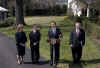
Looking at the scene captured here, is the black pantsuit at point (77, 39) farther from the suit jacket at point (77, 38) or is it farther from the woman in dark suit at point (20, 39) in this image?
the woman in dark suit at point (20, 39)

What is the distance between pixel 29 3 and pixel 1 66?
181 feet

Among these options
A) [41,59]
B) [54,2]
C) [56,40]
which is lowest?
[41,59]

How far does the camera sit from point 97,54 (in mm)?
11383

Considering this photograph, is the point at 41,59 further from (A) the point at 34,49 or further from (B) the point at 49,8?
(B) the point at 49,8

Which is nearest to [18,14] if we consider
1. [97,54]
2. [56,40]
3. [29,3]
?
[97,54]

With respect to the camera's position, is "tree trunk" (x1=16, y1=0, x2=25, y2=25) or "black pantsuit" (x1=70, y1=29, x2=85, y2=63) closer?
"black pantsuit" (x1=70, y1=29, x2=85, y2=63)

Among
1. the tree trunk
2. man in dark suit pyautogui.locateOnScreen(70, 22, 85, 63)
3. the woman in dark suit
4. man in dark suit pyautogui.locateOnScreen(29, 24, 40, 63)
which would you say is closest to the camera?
man in dark suit pyautogui.locateOnScreen(70, 22, 85, 63)

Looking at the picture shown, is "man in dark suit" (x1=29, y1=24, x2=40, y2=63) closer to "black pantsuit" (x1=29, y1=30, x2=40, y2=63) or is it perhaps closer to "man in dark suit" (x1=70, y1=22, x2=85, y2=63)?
"black pantsuit" (x1=29, y1=30, x2=40, y2=63)


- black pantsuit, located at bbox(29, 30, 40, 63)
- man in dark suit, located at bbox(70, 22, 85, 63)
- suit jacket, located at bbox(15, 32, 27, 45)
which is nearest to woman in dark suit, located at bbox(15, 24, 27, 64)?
suit jacket, located at bbox(15, 32, 27, 45)

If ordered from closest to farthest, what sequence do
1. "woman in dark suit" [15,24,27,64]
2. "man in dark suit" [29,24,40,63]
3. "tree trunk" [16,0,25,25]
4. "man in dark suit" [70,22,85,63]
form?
1. "man in dark suit" [70,22,85,63]
2. "woman in dark suit" [15,24,27,64]
3. "man in dark suit" [29,24,40,63]
4. "tree trunk" [16,0,25,25]

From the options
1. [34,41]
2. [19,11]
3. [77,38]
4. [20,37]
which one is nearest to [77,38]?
[77,38]

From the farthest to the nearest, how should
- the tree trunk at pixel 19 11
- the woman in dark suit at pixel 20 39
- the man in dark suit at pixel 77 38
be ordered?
the tree trunk at pixel 19 11, the woman in dark suit at pixel 20 39, the man in dark suit at pixel 77 38

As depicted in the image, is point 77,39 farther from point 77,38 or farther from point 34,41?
point 34,41

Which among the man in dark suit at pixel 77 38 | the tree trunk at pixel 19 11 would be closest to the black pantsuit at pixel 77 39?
the man in dark suit at pixel 77 38
